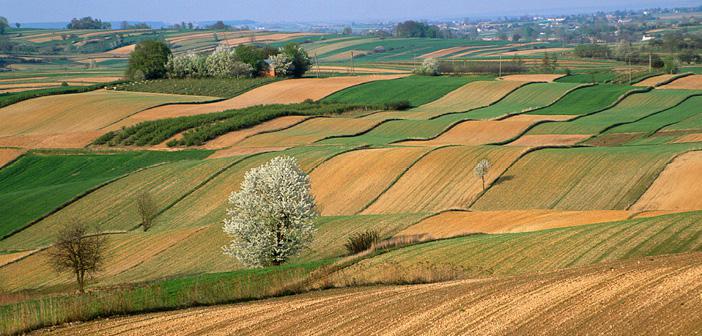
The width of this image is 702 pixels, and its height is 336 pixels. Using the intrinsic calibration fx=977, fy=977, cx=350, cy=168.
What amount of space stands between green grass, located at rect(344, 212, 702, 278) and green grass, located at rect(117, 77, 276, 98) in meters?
86.4

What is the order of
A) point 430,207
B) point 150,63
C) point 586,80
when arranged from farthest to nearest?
point 150,63 < point 586,80 < point 430,207

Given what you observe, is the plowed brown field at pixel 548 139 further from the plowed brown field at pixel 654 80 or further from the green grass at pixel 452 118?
the plowed brown field at pixel 654 80

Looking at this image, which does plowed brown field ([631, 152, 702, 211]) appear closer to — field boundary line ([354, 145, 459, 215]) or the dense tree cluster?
Answer: field boundary line ([354, 145, 459, 215])

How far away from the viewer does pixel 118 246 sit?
47.9m

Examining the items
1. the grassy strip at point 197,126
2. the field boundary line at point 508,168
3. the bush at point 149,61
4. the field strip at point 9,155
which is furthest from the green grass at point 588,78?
the field strip at point 9,155

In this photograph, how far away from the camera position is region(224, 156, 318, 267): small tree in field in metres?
37.4

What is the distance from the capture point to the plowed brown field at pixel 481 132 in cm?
7538

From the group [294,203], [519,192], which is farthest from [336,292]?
[519,192]

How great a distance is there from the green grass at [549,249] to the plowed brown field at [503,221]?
5726mm

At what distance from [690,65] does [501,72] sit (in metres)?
Answer: 33.4

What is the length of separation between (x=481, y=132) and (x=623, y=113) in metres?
18.5

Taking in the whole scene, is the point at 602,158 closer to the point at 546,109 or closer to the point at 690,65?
the point at 546,109

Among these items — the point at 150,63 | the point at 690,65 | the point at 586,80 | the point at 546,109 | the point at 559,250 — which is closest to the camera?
the point at 559,250

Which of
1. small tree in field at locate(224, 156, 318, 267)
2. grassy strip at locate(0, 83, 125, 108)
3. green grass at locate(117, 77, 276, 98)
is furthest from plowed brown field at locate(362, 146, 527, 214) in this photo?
grassy strip at locate(0, 83, 125, 108)
